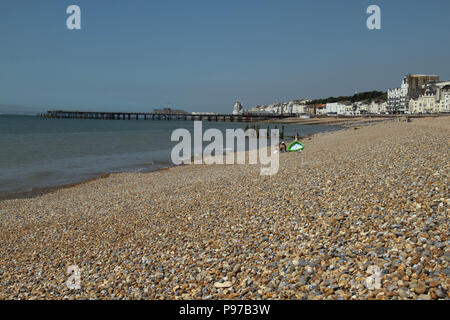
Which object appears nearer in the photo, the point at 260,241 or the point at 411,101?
the point at 260,241

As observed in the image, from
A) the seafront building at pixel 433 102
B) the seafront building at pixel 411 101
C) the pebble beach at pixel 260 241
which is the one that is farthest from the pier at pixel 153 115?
the pebble beach at pixel 260 241

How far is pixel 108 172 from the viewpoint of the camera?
62.1ft

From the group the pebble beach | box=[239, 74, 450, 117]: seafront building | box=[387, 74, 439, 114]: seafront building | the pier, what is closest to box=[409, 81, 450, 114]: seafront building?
box=[239, 74, 450, 117]: seafront building

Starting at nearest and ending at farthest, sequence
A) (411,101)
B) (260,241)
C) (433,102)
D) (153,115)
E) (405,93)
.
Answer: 1. (260,241)
2. (433,102)
3. (411,101)
4. (405,93)
5. (153,115)

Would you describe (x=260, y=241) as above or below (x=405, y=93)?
below

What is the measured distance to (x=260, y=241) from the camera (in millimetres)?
5320

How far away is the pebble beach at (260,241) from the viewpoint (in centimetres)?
385

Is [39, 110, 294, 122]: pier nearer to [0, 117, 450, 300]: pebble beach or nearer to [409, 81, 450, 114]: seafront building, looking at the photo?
[409, 81, 450, 114]: seafront building

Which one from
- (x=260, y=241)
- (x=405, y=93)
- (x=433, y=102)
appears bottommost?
(x=260, y=241)

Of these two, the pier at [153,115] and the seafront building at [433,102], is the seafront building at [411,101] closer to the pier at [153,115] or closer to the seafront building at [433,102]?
the seafront building at [433,102]

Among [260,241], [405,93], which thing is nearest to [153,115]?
[405,93]

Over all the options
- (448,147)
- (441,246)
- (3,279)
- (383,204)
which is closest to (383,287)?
(441,246)

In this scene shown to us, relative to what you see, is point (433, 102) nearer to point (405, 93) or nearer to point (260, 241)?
point (405, 93)

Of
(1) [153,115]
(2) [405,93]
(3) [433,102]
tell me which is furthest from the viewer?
(1) [153,115]
